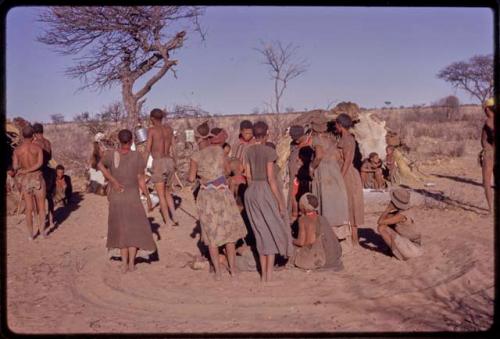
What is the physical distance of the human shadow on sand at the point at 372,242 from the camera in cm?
841

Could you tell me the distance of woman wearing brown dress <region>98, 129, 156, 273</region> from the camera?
7363mm

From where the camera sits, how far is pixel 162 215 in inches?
430

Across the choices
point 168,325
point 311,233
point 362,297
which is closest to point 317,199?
point 311,233

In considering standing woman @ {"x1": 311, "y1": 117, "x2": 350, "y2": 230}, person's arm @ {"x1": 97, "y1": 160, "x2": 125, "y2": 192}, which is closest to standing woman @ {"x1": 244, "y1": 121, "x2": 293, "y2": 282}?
standing woman @ {"x1": 311, "y1": 117, "x2": 350, "y2": 230}

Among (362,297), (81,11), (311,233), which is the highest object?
(81,11)

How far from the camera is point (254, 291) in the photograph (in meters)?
6.60

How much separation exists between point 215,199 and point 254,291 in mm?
1133

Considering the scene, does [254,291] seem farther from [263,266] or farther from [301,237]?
[301,237]

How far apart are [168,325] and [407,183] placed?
436 inches

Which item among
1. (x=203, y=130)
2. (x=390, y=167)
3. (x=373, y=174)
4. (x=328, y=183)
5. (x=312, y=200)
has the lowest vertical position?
(x=373, y=174)

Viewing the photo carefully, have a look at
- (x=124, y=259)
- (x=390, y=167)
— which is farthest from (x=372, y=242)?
(x=390, y=167)

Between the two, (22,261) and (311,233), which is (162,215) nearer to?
(22,261)

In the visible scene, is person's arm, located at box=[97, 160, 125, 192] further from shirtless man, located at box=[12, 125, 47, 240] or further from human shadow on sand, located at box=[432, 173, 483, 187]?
human shadow on sand, located at box=[432, 173, 483, 187]

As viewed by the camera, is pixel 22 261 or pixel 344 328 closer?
pixel 344 328
